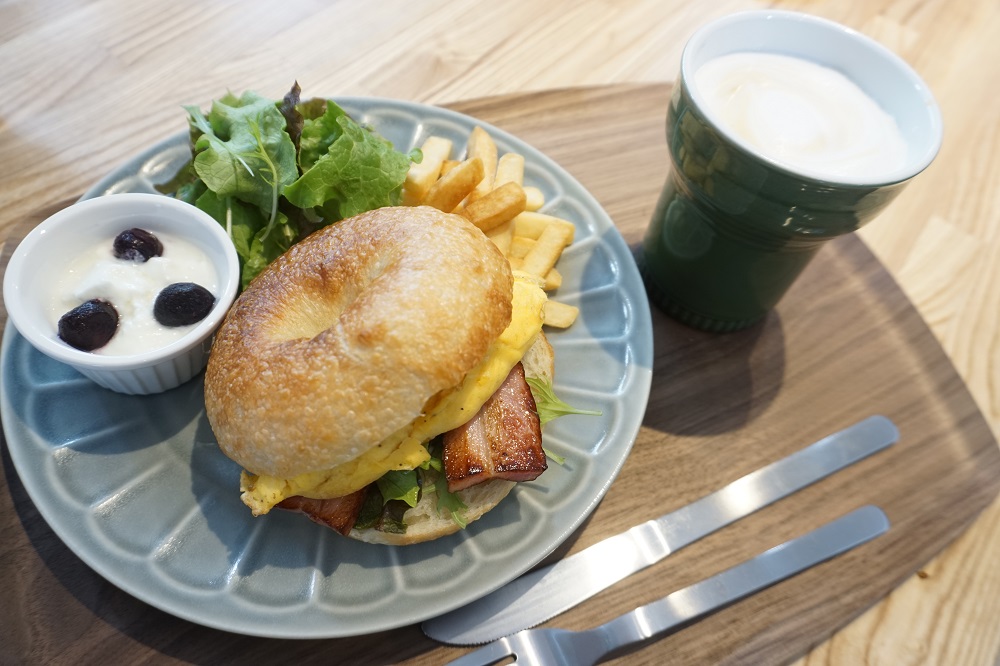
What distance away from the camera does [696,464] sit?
2135mm

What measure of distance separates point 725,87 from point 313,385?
5.04 ft

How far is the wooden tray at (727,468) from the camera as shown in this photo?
66.2 inches

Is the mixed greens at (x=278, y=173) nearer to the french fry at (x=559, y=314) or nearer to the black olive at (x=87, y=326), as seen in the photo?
the black olive at (x=87, y=326)

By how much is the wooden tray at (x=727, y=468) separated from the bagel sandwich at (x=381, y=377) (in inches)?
14.6

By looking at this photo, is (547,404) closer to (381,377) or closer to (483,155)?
(381,377)

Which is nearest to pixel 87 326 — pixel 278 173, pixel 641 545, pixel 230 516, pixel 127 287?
pixel 127 287

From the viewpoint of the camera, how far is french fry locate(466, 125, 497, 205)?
236cm

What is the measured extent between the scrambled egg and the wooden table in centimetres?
135

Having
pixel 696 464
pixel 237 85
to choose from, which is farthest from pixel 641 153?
pixel 237 85

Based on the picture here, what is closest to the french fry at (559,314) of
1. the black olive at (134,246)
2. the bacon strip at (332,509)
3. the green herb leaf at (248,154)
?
the bacon strip at (332,509)

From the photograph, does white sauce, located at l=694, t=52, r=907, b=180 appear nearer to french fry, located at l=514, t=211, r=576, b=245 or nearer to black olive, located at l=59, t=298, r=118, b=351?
french fry, located at l=514, t=211, r=576, b=245

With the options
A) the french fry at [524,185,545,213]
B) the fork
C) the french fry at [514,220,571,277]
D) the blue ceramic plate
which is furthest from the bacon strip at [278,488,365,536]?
the french fry at [524,185,545,213]

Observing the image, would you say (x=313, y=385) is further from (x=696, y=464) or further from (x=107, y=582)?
(x=696, y=464)

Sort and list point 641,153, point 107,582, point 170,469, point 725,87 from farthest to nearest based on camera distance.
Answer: point 641,153 < point 725,87 < point 170,469 < point 107,582
